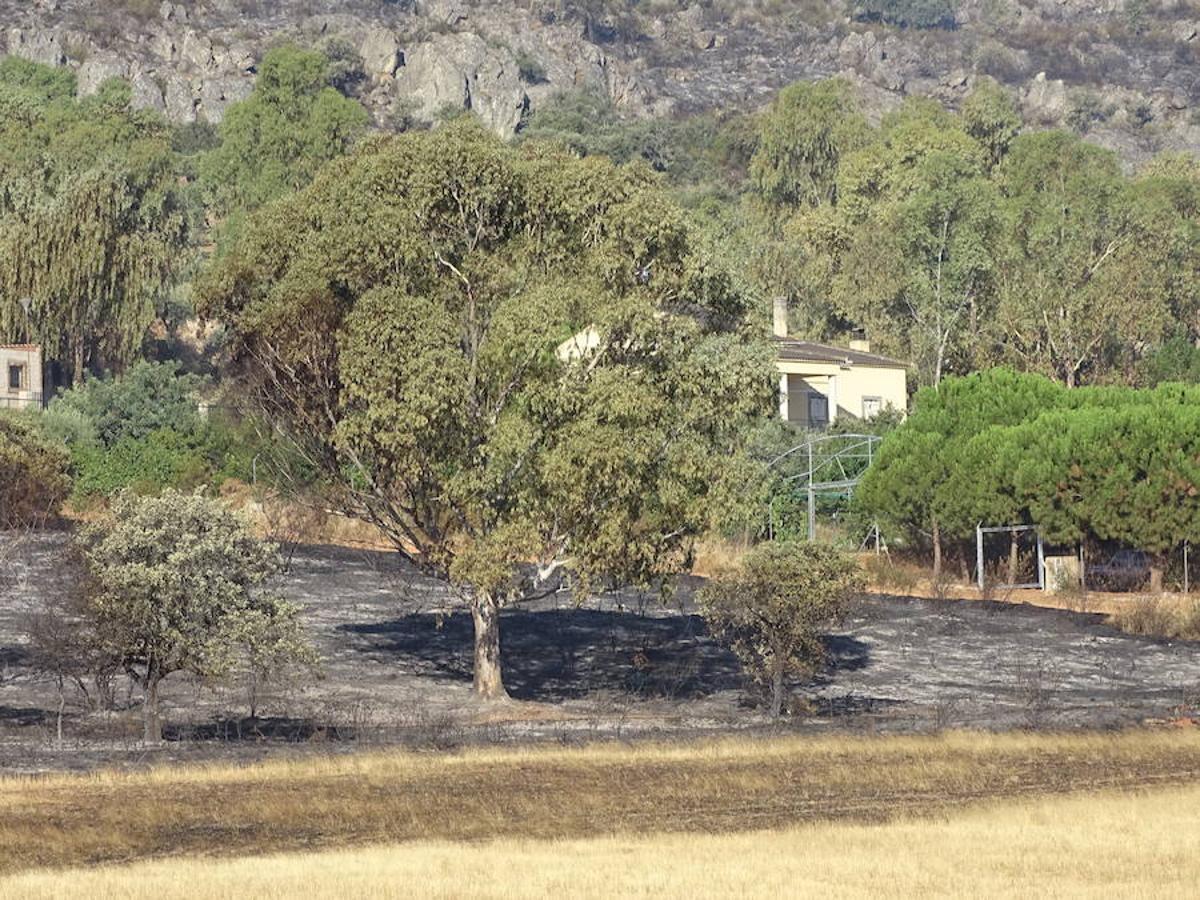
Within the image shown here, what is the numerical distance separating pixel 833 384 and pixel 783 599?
153 feet

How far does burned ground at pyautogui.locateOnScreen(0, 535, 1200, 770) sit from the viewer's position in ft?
160

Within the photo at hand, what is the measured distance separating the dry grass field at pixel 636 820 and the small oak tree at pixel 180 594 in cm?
514

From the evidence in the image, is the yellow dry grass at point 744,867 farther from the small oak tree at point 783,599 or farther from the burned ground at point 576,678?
the small oak tree at point 783,599

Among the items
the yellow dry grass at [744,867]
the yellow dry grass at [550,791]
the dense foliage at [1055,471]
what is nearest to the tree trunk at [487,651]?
the yellow dry grass at [550,791]

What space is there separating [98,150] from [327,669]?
251ft

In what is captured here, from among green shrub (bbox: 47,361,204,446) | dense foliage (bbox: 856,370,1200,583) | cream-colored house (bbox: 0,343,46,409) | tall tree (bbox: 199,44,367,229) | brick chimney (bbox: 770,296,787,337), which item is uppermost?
tall tree (bbox: 199,44,367,229)


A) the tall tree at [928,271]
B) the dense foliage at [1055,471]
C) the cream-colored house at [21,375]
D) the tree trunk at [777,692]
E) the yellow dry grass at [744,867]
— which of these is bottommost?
the yellow dry grass at [744,867]

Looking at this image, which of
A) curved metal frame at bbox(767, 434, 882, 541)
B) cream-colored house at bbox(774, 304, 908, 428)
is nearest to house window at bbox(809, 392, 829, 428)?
cream-colored house at bbox(774, 304, 908, 428)

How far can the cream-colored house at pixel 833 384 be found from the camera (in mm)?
96562

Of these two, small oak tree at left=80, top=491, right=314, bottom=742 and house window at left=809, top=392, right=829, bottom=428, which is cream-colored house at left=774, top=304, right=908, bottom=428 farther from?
small oak tree at left=80, top=491, right=314, bottom=742

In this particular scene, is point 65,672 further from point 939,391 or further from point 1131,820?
point 939,391

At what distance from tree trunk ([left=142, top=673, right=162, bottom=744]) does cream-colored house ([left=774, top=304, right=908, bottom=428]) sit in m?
50.8

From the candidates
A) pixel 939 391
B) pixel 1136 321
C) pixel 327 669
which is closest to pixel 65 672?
pixel 327 669

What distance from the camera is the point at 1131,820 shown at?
3494 cm
